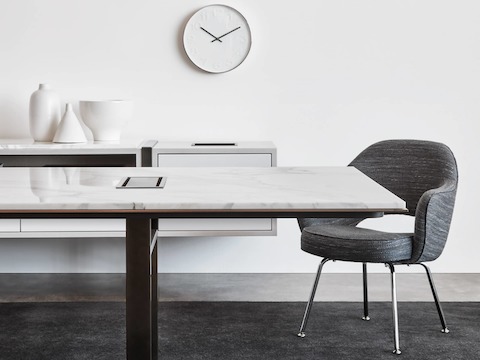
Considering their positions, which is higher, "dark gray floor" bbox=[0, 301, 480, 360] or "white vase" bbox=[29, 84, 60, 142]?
"white vase" bbox=[29, 84, 60, 142]

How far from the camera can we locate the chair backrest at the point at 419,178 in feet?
10.5

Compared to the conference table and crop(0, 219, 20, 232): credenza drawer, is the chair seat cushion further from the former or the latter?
crop(0, 219, 20, 232): credenza drawer

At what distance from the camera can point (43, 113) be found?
4316 mm

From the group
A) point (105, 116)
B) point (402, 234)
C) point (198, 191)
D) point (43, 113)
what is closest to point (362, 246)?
point (402, 234)

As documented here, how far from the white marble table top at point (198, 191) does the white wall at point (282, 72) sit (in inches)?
61.7

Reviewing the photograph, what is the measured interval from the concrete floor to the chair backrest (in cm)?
67

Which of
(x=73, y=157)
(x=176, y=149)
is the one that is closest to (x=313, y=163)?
(x=176, y=149)

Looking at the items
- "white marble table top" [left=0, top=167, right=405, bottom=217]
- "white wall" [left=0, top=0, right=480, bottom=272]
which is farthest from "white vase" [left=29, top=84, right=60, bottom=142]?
"white marble table top" [left=0, top=167, right=405, bottom=217]

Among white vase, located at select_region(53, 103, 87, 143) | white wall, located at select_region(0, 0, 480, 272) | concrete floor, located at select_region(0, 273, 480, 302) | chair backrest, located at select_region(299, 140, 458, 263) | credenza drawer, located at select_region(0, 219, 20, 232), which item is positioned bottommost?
concrete floor, located at select_region(0, 273, 480, 302)

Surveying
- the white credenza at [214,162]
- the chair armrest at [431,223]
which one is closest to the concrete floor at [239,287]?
the white credenza at [214,162]

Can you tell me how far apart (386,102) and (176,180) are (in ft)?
7.18

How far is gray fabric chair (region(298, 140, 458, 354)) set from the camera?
3.15 metres

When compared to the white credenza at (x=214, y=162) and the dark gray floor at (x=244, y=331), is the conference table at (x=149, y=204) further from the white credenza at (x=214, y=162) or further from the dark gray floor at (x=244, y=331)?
the white credenza at (x=214, y=162)

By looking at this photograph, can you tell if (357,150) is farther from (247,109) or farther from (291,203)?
(291,203)
